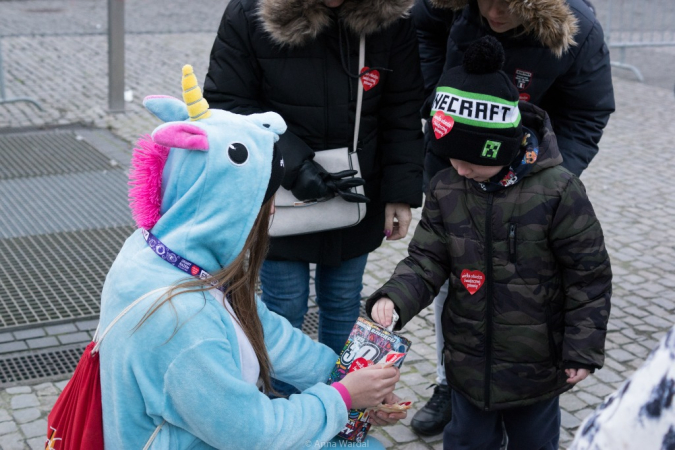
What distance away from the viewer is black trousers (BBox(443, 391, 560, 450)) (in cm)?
295

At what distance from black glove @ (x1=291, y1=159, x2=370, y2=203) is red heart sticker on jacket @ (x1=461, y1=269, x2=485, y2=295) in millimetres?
522

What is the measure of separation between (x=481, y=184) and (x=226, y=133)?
97 cm

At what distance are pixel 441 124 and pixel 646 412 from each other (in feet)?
5.92

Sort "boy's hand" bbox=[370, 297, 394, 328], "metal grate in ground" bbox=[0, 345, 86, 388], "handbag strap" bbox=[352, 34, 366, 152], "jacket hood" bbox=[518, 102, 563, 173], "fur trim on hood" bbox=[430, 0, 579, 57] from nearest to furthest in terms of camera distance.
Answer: "boy's hand" bbox=[370, 297, 394, 328] → "jacket hood" bbox=[518, 102, 563, 173] → "fur trim on hood" bbox=[430, 0, 579, 57] → "handbag strap" bbox=[352, 34, 366, 152] → "metal grate in ground" bbox=[0, 345, 86, 388]

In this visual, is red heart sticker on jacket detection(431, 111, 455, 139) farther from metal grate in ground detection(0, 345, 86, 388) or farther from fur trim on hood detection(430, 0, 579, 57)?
metal grate in ground detection(0, 345, 86, 388)

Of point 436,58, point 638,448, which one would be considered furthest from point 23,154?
point 638,448

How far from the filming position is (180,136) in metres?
1.99

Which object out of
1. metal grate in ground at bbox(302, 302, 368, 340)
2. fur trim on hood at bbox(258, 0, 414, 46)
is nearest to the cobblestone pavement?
metal grate in ground at bbox(302, 302, 368, 340)

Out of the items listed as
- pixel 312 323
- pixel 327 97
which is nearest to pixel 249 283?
pixel 327 97

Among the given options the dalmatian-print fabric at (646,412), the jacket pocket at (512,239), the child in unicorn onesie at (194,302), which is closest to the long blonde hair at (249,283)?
the child in unicorn onesie at (194,302)

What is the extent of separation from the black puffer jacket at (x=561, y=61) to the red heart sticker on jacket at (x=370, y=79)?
0.26m

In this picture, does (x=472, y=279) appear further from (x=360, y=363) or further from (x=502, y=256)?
(x=360, y=363)

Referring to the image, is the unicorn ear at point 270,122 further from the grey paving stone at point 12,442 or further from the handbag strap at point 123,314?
the grey paving stone at point 12,442

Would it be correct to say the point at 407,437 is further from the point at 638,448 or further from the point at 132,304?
the point at 638,448
